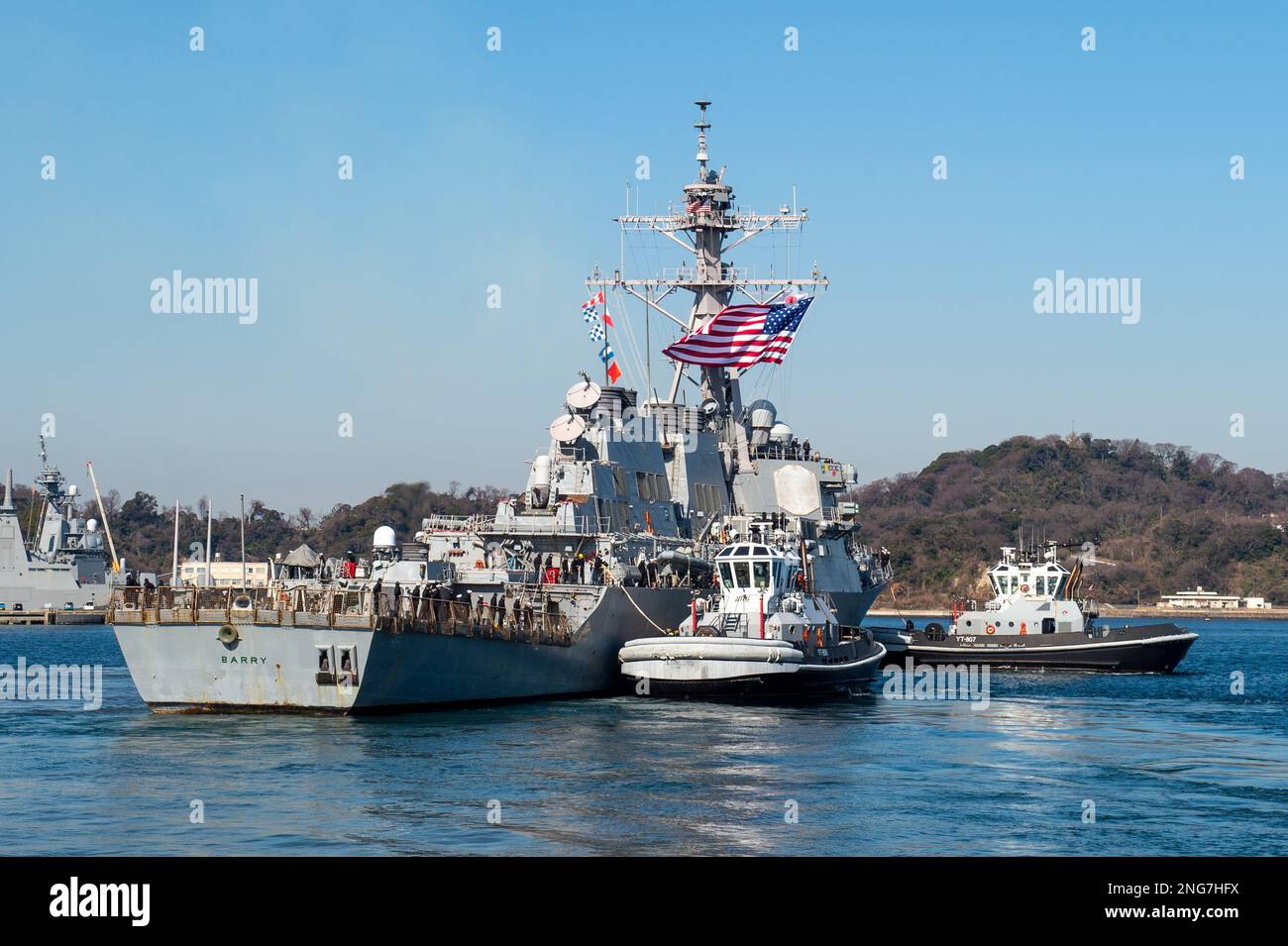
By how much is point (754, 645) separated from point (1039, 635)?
22817mm

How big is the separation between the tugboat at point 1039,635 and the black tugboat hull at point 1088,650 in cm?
4

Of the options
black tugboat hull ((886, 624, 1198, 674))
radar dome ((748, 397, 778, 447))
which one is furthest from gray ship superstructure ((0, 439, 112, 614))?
black tugboat hull ((886, 624, 1198, 674))

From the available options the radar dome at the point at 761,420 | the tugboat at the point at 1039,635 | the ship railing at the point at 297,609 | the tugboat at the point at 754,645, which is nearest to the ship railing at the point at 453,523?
the tugboat at the point at 754,645

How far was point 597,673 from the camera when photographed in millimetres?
47312

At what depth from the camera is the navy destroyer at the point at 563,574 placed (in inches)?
1454

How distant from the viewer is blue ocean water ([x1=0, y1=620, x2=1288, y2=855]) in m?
23.4

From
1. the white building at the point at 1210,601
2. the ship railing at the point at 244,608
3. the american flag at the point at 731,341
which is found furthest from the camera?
the white building at the point at 1210,601

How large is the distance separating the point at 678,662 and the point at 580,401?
12.5m

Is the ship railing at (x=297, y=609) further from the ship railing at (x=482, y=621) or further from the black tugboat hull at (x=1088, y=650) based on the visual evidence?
the black tugboat hull at (x=1088, y=650)

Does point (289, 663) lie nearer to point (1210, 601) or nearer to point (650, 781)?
point (650, 781)

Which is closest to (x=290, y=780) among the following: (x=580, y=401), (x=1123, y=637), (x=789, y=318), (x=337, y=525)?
(x=580, y=401)

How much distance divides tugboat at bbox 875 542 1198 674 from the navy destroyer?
4.46m

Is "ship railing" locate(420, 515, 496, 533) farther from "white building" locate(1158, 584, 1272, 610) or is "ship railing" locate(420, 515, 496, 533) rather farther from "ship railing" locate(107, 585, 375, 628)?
"white building" locate(1158, 584, 1272, 610)

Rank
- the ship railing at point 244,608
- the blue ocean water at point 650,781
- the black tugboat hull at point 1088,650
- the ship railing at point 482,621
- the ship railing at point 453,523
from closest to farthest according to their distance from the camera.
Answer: the blue ocean water at point 650,781, the ship railing at point 244,608, the ship railing at point 482,621, the ship railing at point 453,523, the black tugboat hull at point 1088,650
